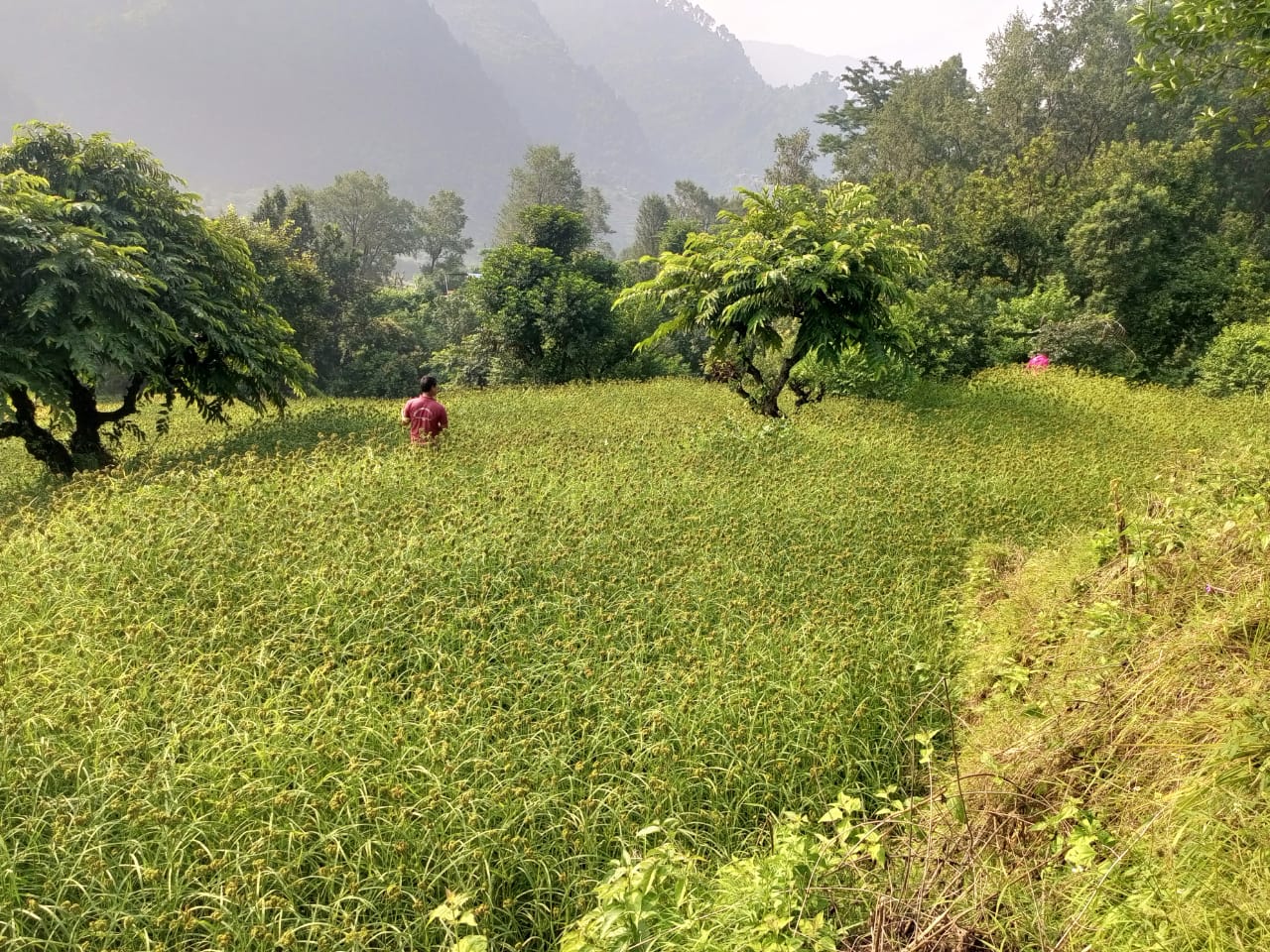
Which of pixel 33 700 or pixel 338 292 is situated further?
pixel 338 292

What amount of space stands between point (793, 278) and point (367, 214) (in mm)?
76413

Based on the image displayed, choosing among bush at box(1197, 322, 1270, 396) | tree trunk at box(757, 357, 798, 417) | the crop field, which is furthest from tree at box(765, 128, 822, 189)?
the crop field

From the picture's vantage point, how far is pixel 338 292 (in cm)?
2395

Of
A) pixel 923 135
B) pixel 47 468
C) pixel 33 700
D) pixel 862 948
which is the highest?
pixel 923 135

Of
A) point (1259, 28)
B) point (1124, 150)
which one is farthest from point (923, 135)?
point (1259, 28)

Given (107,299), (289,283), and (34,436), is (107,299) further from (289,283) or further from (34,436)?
(289,283)

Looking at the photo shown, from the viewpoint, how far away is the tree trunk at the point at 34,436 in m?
6.73

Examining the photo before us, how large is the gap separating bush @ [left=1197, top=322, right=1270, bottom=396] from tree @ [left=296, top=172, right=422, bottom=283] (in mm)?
71689

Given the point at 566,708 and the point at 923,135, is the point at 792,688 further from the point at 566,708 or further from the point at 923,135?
the point at 923,135

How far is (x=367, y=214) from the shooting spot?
237 ft

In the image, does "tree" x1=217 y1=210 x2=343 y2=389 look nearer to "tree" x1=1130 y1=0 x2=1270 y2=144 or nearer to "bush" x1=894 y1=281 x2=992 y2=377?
"bush" x1=894 y1=281 x2=992 y2=377

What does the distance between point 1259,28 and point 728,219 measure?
7.03 m

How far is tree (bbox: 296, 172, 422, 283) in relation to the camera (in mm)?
71312

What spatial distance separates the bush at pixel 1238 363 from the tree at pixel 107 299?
18.3 metres
